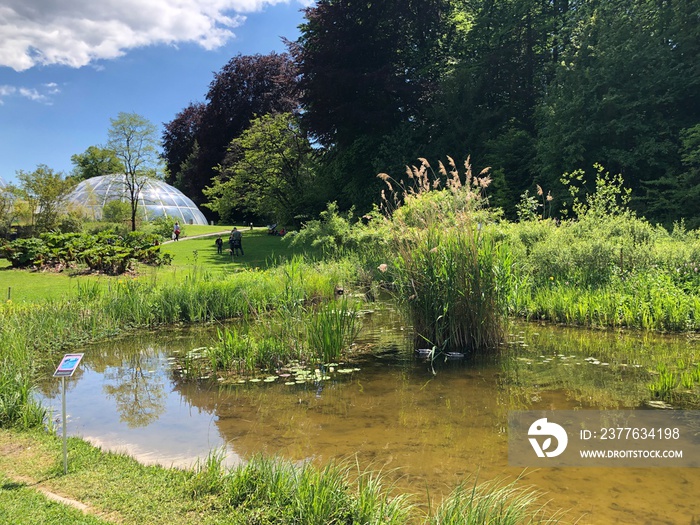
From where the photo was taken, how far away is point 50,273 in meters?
14.1

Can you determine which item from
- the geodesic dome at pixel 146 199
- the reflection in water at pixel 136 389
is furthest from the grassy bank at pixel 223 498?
the geodesic dome at pixel 146 199

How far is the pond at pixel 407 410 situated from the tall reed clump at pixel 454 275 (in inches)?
19.8

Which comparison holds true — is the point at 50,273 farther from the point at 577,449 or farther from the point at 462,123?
the point at 462,123

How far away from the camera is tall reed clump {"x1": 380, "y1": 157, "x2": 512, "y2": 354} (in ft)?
22.3

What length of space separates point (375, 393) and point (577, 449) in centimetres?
220

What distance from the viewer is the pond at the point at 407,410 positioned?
3.66m

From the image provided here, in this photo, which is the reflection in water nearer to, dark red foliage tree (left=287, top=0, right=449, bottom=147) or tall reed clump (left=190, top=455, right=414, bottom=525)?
tall reed clump (left=190, top=455, right=414, bottom=525)

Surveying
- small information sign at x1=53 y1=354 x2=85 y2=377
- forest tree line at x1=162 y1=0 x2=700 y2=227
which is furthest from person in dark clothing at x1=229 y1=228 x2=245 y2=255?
small information sign at x1=53 y1=354 x2=85 y2=377

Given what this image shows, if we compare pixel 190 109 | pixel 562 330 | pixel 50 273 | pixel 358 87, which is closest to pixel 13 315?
pixel 50 273

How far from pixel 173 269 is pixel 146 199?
24.2 metres

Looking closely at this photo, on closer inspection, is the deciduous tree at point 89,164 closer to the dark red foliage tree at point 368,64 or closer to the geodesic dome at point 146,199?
the geodesic dome at point 146,199

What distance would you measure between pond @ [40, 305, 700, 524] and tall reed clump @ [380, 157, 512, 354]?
1.65 ft

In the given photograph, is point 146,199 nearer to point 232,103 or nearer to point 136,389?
point 232,103

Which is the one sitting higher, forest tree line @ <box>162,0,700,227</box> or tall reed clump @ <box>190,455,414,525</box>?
forest tree line @ <box>162,0,700,227</box>
